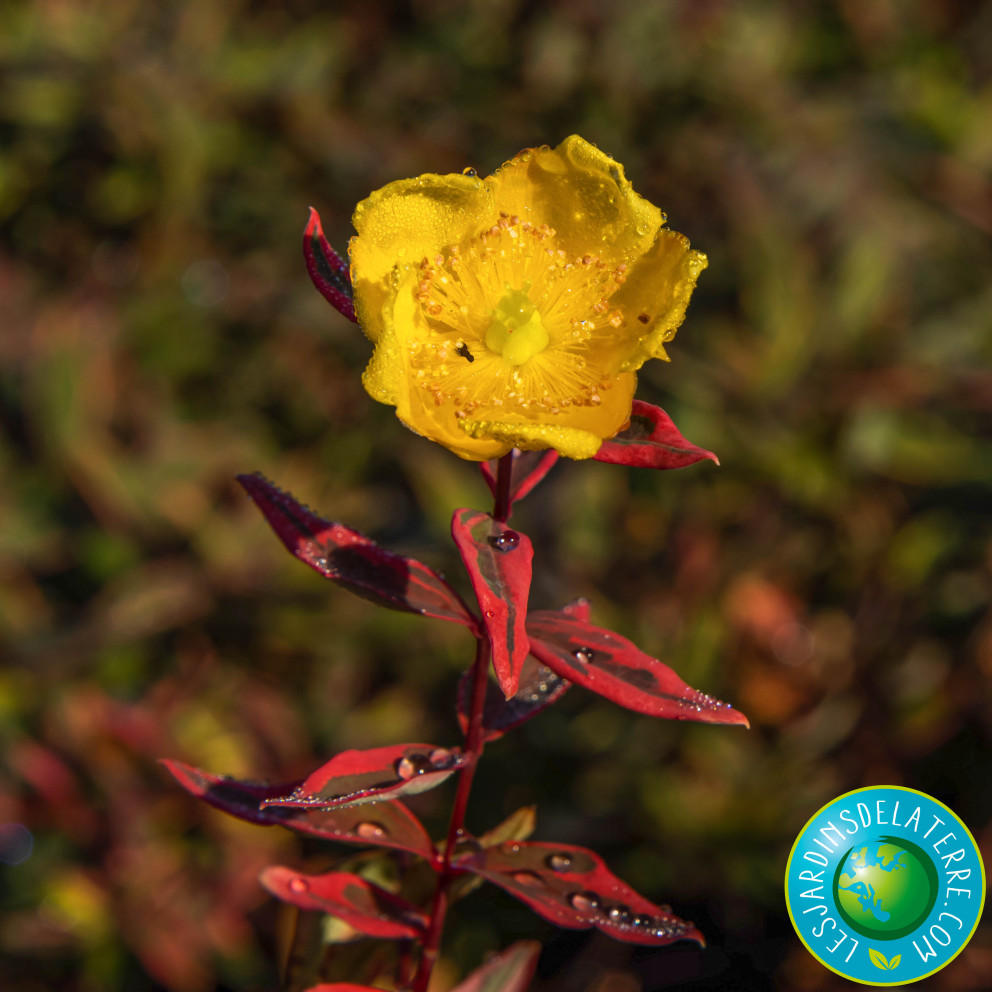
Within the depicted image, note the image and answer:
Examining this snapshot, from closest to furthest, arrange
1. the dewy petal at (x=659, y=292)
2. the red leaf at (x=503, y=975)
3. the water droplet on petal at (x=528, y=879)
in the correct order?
the dewy petal at (x=659, y=292) → the water droplet on petal at (x=528, y=879) → the red leaf at (x=503, y=975)

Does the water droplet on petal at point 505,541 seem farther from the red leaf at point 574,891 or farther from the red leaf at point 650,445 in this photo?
the red leaf at point 574,891

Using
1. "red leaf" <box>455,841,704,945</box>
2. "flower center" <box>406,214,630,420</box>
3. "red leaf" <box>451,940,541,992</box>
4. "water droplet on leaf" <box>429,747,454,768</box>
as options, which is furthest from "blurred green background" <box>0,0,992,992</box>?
"flower center" <box>406,214,630,420</box>

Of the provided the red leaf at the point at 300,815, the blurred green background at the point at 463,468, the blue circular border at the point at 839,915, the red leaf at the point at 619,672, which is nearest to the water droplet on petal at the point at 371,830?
the red leaf at the point at 300,815

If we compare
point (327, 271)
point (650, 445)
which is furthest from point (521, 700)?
point (327, 271)

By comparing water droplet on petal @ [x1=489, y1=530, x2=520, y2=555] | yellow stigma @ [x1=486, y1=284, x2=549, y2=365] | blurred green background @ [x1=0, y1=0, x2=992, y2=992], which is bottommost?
blurred green background @ [x1=0, y1=0, x2=992, y2=992]

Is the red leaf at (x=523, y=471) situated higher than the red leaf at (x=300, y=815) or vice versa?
the red leaf at (x=523, y=471)

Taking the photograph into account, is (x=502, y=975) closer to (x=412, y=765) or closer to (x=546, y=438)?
(x=412, y=765)

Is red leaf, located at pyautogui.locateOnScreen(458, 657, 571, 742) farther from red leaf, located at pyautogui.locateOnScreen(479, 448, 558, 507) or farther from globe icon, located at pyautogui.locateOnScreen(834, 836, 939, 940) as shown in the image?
globe icon, located at pyautogui.locateOnScreen(834, 836, 939, 940)
